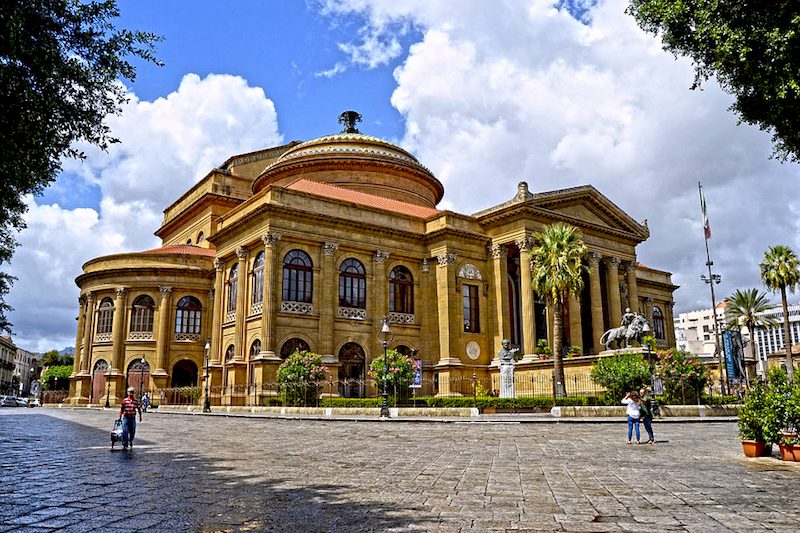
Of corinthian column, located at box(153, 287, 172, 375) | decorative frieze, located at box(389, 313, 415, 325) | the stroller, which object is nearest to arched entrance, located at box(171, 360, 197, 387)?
corinthian column, located at box(153, 287, 172, 375)

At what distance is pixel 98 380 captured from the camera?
144 ft

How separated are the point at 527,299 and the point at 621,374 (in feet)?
38.7

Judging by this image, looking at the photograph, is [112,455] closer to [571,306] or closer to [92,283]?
[571,306]

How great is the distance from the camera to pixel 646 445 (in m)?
15.0


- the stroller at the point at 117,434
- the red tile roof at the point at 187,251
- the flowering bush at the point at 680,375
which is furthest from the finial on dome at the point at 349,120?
the stroller at the point at 117,434

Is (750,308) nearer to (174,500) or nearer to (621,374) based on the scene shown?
(621,374)

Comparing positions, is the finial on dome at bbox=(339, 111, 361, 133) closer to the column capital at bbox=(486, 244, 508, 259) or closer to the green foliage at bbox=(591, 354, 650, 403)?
the column capital at bbox=(486, 244, 508, 259)

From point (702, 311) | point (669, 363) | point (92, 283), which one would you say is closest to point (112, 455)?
point (669, 363)

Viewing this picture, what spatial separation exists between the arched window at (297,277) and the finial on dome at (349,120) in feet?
69.3

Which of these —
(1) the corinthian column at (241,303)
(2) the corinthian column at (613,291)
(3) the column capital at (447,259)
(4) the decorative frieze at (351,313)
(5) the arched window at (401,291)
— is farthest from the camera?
(2) the corinthian column at (613,291)

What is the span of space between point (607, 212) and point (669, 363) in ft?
61.6

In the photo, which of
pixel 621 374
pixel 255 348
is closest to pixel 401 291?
pixel 255 348

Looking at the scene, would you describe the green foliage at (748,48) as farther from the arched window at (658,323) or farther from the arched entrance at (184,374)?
the arched window at (658,323)

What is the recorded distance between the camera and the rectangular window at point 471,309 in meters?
41.0
